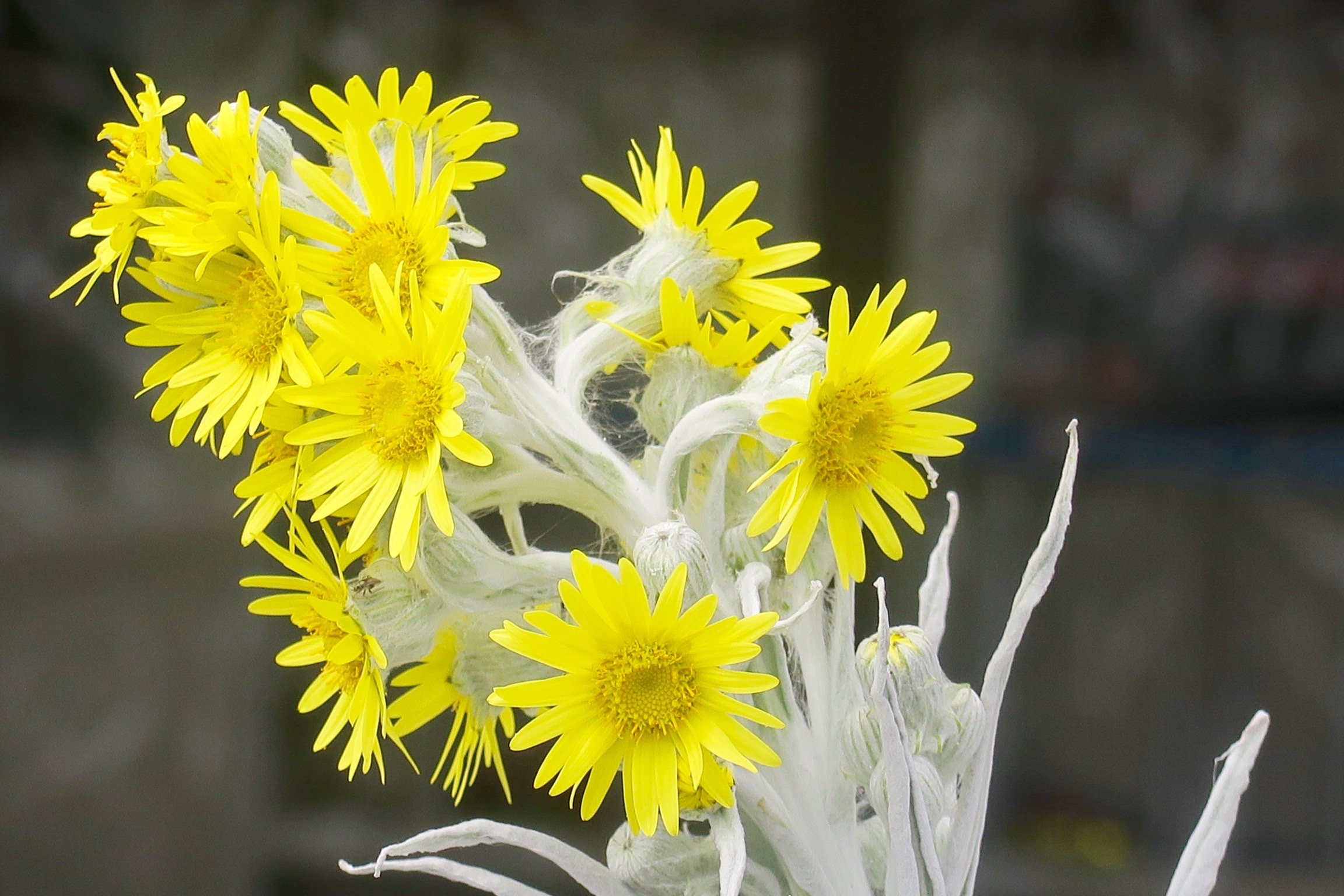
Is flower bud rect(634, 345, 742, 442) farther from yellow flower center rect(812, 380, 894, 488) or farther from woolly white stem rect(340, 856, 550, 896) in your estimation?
woolly white stem rect(340, 856, 550, 896)

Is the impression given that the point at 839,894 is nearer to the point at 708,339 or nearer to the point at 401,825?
the point at 708,339

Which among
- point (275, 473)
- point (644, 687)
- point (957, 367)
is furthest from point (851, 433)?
point (957, 367)

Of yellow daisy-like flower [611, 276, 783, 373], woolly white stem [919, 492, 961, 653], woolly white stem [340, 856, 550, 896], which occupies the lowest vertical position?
woolly white stem [340, 856, 550, 896]

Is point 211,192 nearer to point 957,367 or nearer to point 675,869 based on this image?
point 675,869

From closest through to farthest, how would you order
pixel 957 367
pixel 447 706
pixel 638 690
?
pixel 638 690, pixel 447 706, pixel 957 367

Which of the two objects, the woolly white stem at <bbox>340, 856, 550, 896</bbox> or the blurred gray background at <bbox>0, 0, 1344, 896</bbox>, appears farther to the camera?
the blurred gray background at <bbox>0, 0, 1344, 896</bbox>

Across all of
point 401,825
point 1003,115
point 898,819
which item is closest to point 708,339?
point 898,819

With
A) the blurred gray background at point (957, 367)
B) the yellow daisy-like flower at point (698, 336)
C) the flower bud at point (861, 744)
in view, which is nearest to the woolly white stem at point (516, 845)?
the flower bud at point (861, 744)

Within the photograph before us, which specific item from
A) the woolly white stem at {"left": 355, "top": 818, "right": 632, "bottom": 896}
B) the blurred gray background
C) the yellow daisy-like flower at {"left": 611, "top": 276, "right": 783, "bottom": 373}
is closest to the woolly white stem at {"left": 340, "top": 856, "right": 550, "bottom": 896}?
the woolly white stem at {"left": 355, "top": 818, "right": 632, "bottom": 896}
